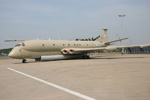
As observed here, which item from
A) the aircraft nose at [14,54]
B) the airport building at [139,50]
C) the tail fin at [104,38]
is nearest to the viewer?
the aircraft nose at [14,54]

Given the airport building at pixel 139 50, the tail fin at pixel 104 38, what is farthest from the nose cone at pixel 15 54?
the airport building at pixel 139 50

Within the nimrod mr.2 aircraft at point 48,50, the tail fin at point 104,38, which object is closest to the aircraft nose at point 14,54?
the nimrod mr.2 aircraft at point 48,50

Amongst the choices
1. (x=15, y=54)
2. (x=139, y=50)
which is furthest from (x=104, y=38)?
(x=15, y=54)

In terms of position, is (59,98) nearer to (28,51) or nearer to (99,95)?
(99,95)

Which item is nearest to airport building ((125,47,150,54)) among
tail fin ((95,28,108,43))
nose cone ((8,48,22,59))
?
tail fin ((95,28,108,43))

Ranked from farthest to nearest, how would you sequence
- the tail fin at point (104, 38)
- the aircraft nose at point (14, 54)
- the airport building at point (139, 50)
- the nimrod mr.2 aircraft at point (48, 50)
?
the airport building at point (139, 50)
the tail fin at point (104, 38)
the nimrod mr.2 aircraft at point (48, 50)
the aircraft nose at point (14, 54)

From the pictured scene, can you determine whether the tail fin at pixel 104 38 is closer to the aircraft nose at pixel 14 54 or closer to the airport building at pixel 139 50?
the airport building at pixel 139 50

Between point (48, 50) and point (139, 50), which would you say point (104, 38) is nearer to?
point (48, 50)

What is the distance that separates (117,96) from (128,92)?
0.60 metres

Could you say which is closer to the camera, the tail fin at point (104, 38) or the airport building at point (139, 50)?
the tail fin at point (104, 38)

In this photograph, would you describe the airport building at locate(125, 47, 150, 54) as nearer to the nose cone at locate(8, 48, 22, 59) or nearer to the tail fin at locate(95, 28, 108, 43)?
the tail fin at locate(95, 28, 108, 43)

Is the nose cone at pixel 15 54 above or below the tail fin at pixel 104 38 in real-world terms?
below

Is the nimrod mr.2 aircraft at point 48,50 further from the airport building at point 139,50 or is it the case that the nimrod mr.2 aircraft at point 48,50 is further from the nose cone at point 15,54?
the airport building at point 139,50

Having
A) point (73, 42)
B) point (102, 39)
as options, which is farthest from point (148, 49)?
point (73, 42)
